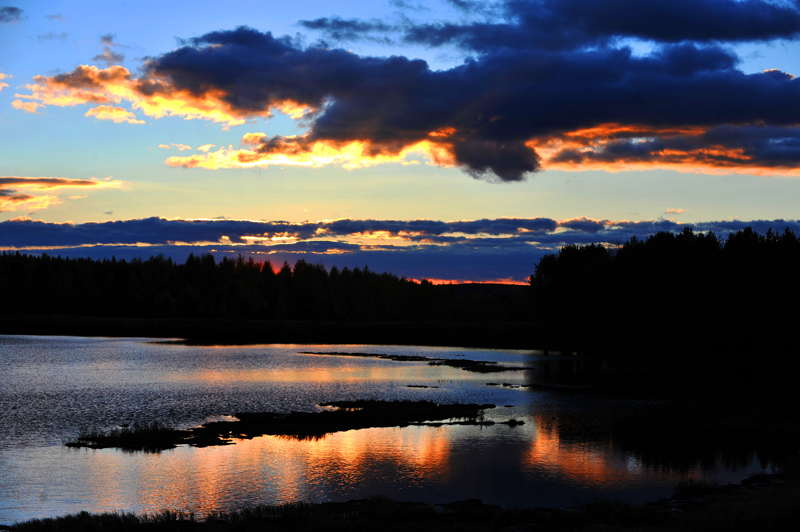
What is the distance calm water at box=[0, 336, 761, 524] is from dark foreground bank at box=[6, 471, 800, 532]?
1910mm

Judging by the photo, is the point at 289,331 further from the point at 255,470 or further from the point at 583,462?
the point at 583,462

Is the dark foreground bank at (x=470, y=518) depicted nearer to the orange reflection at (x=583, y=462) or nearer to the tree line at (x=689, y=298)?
the orange reflection at (x=583, y=462)

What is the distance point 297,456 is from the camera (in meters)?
30.0

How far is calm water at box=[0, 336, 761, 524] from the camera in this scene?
23.8m

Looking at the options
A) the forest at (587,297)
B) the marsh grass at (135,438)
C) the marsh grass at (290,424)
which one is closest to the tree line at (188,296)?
the forest at (587,297)

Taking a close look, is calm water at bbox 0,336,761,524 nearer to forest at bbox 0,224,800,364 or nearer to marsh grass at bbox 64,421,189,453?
marsh grass at bbox 64,421,189,453

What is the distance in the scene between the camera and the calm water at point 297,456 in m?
23.8

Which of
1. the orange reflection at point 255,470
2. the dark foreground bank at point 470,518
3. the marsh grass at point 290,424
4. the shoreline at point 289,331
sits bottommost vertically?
the shoreline at point 289,331

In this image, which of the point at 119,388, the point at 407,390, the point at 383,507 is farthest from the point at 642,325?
the point at 383,507

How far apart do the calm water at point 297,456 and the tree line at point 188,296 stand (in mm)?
123439

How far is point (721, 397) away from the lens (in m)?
52.9

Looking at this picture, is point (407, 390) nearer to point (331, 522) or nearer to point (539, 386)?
point (539, 386)

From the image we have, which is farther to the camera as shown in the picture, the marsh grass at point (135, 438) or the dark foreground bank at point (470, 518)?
the marsh grass at point (135, 438)

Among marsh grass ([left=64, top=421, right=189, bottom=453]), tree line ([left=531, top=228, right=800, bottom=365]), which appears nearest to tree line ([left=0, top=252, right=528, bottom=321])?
tree line ([left=531, top=228, right=800, bottom=365])
